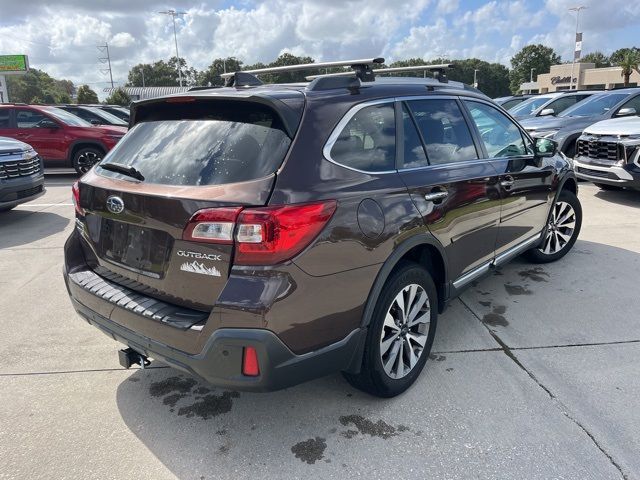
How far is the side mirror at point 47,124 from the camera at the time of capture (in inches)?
437

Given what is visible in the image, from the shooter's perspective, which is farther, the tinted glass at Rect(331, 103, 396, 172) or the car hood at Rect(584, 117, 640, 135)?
the car hood at Rect(584, 117, 640, 135)

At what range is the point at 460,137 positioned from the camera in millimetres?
3494

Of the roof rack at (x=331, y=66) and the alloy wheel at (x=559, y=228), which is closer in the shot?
the roof rack at (x=331, y=66)

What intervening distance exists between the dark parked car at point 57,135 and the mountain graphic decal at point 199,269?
32.2 feet

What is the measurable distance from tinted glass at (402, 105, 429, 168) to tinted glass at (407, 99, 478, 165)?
0.06 meters

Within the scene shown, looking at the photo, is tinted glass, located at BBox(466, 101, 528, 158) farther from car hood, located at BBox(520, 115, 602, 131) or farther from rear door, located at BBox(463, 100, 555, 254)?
car hood, located at BBox(520, 115, 602, 131)

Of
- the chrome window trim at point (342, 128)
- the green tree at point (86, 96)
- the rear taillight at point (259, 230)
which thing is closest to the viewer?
the rear taillight at point (259, 230)

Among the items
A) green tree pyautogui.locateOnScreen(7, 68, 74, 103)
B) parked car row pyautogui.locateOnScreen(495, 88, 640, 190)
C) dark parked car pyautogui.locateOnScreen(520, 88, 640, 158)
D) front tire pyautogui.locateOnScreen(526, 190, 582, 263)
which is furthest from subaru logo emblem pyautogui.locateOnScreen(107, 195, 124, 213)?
green tree pyautogui.locateOnScreen(7, 68, 74, 103)

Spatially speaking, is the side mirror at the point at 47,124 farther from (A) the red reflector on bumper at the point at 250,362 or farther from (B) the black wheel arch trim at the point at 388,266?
(A) the red reflector on bumper at the point at 250,362

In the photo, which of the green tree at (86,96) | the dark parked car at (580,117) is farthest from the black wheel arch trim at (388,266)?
the green tree at (86,96)

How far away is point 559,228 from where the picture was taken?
16.9 feet

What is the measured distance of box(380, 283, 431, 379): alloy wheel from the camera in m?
2.79

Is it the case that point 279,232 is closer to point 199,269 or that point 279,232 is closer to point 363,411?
point 199,269

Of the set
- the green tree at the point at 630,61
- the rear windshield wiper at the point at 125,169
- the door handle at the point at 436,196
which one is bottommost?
the door handle at the point at 436,196
